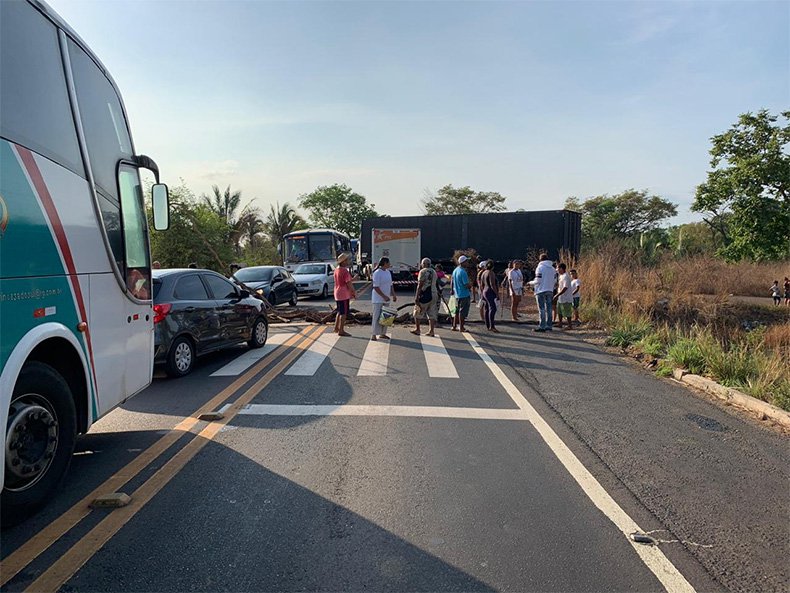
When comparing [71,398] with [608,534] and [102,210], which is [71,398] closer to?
[102,210]

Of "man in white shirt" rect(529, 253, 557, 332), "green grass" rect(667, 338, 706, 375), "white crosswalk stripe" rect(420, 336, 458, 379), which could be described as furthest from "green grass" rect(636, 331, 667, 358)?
"white crosswalk stripe" rect(420, 336, 458, 379)

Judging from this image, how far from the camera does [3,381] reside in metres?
2.98

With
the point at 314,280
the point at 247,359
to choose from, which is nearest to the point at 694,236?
the point at 314,280

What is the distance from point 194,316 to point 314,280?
45.6 feet

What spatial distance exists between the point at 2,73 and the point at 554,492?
4.68 metres

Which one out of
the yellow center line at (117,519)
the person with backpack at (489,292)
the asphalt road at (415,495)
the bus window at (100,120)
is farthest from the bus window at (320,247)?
the bus window at (100,120)

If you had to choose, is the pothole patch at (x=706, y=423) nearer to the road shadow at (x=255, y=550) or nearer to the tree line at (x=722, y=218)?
the road shadow at (x=255, y=550)

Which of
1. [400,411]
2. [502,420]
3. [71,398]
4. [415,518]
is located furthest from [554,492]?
[71,398]

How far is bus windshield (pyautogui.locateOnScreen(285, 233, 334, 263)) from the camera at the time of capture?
89.6 feet

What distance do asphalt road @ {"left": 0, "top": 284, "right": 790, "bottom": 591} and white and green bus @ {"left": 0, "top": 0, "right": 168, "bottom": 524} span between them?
1.97ft

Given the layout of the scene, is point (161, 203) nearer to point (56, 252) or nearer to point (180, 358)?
point (56, 252)

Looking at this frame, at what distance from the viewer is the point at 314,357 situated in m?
9.23

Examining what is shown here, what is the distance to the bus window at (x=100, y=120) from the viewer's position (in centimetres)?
413

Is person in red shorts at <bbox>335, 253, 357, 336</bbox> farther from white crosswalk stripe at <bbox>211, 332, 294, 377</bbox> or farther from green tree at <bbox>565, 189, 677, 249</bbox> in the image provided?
green tree at <bbox>565, 189, 677, 249</bbox>
